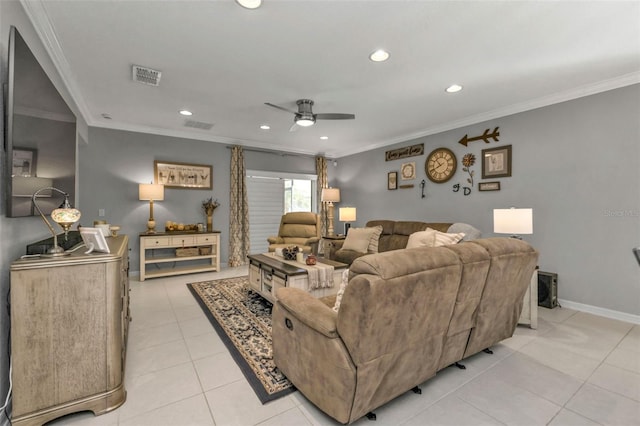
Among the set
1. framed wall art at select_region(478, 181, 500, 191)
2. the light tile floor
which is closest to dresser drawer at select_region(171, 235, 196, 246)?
the light tile floor

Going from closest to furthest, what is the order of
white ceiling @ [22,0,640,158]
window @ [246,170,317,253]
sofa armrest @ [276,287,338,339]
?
sofa armrest @ [276,287,338,339] → white ceiling @ [22,0,640,158] → window @ [246,170,317,253]

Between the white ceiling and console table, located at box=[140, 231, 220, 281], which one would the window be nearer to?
console table, located at box=[140, 231, 220, 281]

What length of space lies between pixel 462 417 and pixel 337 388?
79 cm

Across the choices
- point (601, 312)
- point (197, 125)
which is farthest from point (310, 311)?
point (197, 125)

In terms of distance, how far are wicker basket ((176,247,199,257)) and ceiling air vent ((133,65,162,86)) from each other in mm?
2803

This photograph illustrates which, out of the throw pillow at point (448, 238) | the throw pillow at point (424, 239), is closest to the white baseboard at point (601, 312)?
the throw pillow at point (448, 238)

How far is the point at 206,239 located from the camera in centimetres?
507

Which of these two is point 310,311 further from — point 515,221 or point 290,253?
point 515,221

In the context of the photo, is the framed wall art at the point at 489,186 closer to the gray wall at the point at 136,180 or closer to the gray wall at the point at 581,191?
the gray wall at the point at 581,191

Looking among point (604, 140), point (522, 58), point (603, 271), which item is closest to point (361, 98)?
point (522, 58)

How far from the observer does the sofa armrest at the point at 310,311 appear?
57.2 inches

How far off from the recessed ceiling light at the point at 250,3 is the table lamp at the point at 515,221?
3006 millimetres

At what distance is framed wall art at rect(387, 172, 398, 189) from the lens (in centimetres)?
556

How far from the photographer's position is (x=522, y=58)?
2650mm
